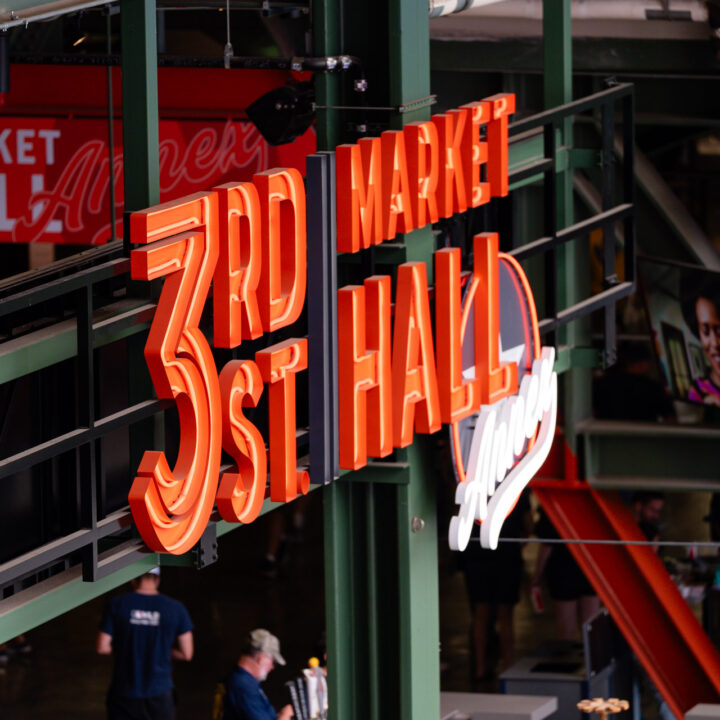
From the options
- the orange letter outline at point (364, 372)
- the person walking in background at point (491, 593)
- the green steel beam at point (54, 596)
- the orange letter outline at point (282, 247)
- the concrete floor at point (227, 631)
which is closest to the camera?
the green steel beam at point (54, 596)

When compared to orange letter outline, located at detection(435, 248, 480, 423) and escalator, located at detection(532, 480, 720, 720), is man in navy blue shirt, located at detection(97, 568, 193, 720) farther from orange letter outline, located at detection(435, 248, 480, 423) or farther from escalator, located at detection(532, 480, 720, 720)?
orange letter outline, located at detection(435, 248, 480, 423)

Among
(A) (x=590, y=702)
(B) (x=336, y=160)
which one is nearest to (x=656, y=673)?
(A) (x=590, y=702)

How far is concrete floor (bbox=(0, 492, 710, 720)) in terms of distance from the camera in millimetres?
13656

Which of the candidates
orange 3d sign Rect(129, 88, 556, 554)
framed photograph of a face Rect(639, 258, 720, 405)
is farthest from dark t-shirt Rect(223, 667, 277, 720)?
framed photograph of a face Rect(639, 258, 720, 405)

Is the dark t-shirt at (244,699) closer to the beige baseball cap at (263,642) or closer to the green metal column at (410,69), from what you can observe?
the beige baseball cap at (263,642)

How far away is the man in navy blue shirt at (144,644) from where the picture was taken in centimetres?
1125

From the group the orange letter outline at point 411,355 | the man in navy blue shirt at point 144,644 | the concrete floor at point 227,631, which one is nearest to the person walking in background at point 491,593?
the concrete floor at point 227,631

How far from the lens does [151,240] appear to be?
5996 millimetres

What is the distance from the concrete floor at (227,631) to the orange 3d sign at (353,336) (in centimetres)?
563

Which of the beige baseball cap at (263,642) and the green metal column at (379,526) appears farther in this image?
the beige baseball cap at (263,642)

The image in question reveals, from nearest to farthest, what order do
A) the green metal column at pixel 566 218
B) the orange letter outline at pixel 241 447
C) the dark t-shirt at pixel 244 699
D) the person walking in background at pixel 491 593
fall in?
the orange letter outline at pixel 241 447, the green metal column at pixel 566 218, the dark t-shirt at pixel 244 699, the person walking in background at pixel 491 593

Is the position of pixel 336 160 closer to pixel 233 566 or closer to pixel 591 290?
pixel 591 290

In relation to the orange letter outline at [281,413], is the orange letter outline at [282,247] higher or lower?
higher

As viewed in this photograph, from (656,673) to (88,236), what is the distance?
16.9 ft
